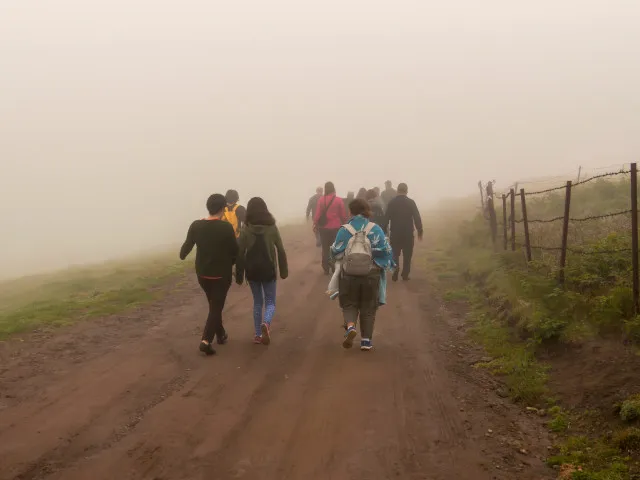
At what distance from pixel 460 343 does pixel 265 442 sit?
475 centimetres

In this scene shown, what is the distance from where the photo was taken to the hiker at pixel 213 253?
877 centimetres

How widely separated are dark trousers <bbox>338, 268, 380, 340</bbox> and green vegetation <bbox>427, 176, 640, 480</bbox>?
74.1 inches

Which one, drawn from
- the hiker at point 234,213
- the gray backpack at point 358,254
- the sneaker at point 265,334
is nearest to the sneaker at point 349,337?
the gray backpack at point 358,254

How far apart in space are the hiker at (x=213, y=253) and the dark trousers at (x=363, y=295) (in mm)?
1852

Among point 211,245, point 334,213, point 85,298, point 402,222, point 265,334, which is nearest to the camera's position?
point 211,245

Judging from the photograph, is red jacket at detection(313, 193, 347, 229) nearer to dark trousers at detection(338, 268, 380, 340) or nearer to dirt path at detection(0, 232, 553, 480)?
dirt path at detection(0, 232, 553, 480)

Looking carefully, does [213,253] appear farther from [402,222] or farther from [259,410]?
[402,222]

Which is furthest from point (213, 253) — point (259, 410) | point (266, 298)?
point (259, 410)

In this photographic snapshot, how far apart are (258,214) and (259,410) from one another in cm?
351

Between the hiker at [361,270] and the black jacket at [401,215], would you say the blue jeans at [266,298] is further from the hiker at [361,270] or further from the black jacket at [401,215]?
the black jacket at [401,215]

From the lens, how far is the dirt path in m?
5.28

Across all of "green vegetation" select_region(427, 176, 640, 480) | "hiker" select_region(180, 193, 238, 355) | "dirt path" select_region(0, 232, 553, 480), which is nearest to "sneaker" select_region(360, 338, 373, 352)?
"dirt path" select_region(0, 232, 553, 480)

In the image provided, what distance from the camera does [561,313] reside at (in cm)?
877

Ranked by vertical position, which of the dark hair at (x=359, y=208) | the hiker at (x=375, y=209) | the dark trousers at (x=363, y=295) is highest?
the dark hair at (x=359, y=208)
